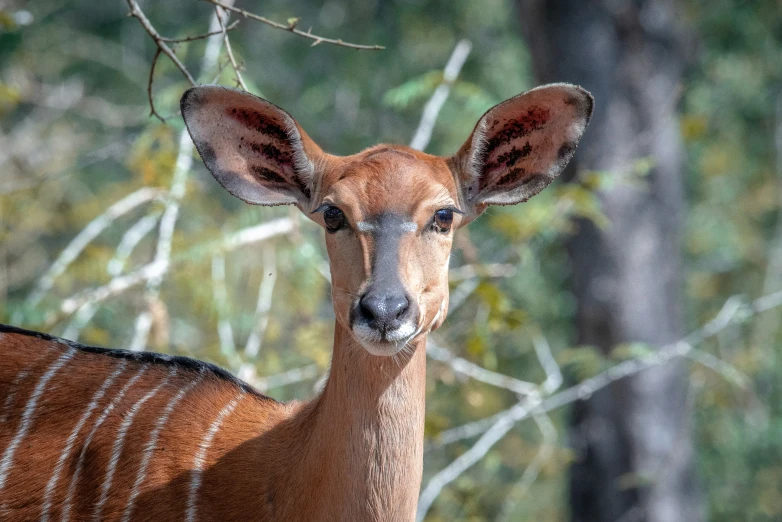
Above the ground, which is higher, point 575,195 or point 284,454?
point 575,195

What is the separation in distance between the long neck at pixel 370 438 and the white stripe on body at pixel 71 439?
2.90 ft

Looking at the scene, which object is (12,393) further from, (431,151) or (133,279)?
(431,151)

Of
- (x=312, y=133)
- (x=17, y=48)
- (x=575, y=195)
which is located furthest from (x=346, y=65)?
(x=575, y=195)

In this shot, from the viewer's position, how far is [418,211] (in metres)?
3.23

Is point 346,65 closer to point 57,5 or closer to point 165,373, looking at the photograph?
point 57,5

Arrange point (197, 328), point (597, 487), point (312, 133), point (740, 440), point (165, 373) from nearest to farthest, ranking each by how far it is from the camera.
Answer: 1. point (165, 373)
2. point (597, 487)
3. point (197, 328)
4. point (740, 440)
5. point (312, 133)

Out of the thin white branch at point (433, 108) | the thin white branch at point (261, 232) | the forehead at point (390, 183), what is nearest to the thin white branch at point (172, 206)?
the thin white branch at point (261, 232)

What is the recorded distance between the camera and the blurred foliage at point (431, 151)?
8422 millimetres

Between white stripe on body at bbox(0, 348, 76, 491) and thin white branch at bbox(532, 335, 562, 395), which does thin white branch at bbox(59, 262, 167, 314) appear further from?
thin white branch at bbox(532, 335, 562, 395)

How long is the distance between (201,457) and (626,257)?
5482 millimetres

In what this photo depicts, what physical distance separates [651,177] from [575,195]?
276cm

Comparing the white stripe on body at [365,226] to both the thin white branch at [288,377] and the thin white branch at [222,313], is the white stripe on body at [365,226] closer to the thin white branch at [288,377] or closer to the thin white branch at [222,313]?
the thin white branch at [222,313]

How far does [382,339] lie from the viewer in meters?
2.91

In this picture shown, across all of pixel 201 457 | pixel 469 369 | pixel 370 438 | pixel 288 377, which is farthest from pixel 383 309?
pixel 288 377
